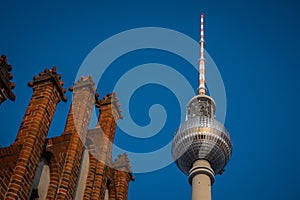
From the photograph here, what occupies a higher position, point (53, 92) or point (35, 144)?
point (53, 92)

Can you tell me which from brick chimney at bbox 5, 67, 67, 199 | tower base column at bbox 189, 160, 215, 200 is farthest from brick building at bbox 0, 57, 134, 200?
tower base column at bbox 189, 160, 215, 200

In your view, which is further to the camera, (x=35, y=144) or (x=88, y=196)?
(x=88, y=196)

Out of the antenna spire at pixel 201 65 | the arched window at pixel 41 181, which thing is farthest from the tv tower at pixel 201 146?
the arched window at pixel 41 181

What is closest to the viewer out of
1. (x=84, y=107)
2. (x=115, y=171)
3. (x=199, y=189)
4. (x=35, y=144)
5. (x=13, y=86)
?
(x=35, y=144)

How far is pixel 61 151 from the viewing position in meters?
13.0

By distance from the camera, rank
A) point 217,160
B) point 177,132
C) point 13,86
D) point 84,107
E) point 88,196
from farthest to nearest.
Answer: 1. point 177,132
2. point 217,160
3. point 84,107
4. point 88,196
5. point 13,86

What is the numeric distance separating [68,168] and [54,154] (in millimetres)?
526

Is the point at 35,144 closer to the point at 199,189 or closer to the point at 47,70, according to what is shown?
the point at 47,70

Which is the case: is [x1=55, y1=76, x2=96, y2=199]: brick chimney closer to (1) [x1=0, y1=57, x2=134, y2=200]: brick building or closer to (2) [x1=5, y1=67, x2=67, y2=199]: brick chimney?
(1) [x1=0, y1=57, x2=134, y2=200]: brick building

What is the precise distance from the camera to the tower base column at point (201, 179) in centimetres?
5938

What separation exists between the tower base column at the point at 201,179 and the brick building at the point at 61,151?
4415 cm

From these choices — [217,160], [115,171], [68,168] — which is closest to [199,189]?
[217,160]

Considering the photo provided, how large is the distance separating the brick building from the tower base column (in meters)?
44.2

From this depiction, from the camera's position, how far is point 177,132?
77.9 metres
